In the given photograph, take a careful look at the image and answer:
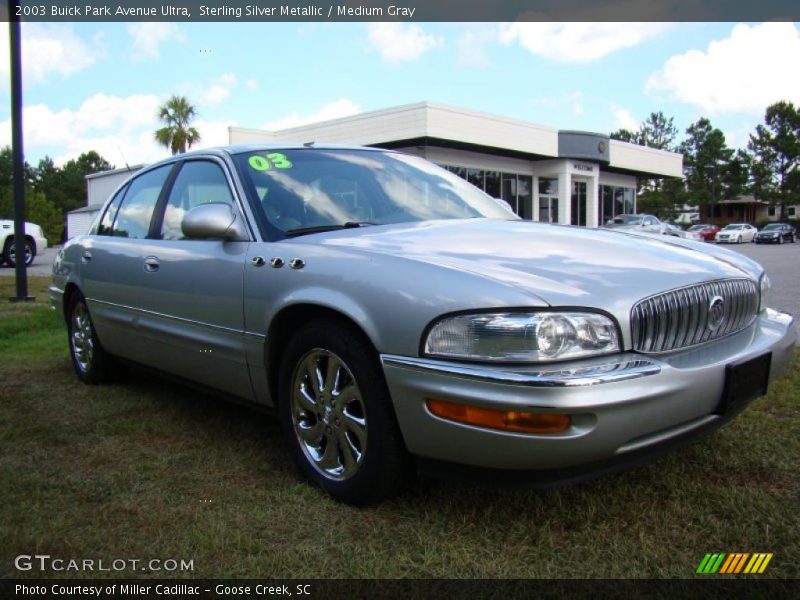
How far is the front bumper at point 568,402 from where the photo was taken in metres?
2.11

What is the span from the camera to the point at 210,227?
3131 mm

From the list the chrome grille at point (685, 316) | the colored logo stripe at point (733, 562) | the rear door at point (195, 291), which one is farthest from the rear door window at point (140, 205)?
the colored logo stripe at point (733, 562)

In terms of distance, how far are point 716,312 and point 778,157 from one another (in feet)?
256

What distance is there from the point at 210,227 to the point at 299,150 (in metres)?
0.80

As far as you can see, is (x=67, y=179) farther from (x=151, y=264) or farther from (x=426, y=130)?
(x=151, y=264)

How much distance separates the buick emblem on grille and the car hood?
96mm

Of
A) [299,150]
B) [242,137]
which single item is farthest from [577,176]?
[299,150]

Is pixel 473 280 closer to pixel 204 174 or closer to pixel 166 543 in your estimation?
→ pixel 166 543

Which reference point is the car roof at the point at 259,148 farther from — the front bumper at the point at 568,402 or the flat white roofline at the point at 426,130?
the flat white roofline at the point at 426,130

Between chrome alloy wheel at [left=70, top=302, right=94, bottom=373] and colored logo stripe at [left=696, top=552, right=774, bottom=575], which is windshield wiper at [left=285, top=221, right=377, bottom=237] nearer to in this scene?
colored logo stripe at [left=696, top=552, right=774, bottom=575]

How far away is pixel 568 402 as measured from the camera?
82.2 inches

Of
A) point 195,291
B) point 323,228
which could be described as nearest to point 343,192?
point 323,228

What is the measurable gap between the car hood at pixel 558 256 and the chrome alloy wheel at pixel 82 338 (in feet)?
8.10
